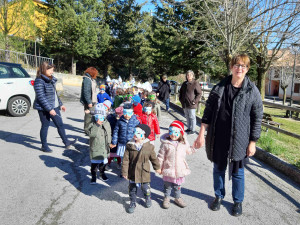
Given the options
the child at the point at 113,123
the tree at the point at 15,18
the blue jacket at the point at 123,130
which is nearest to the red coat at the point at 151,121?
the child at the point at 113,123

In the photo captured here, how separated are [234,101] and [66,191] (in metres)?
2.78

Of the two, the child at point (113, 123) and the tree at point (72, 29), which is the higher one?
the tree at point (72, 29)

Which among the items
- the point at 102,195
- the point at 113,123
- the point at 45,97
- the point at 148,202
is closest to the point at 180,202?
the point at 148,202

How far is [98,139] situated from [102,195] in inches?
33.7

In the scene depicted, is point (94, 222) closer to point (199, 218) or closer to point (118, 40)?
point (199, 218)

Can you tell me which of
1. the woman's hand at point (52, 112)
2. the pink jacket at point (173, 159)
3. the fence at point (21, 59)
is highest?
the fence at point (21, 59)

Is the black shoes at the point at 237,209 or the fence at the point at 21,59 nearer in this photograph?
the black shoes at the point at 237,209

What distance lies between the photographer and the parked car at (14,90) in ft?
25.5

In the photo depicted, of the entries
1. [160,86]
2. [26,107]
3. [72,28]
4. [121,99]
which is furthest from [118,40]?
[121,99]

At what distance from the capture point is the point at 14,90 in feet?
26.0

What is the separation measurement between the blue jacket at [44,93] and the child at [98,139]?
155 cm

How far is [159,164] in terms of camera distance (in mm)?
3221

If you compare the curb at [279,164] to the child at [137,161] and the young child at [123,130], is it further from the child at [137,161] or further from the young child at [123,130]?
the young child at [123,130]

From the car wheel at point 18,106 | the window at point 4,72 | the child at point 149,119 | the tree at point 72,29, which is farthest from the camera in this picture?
the tree at point 72,29
